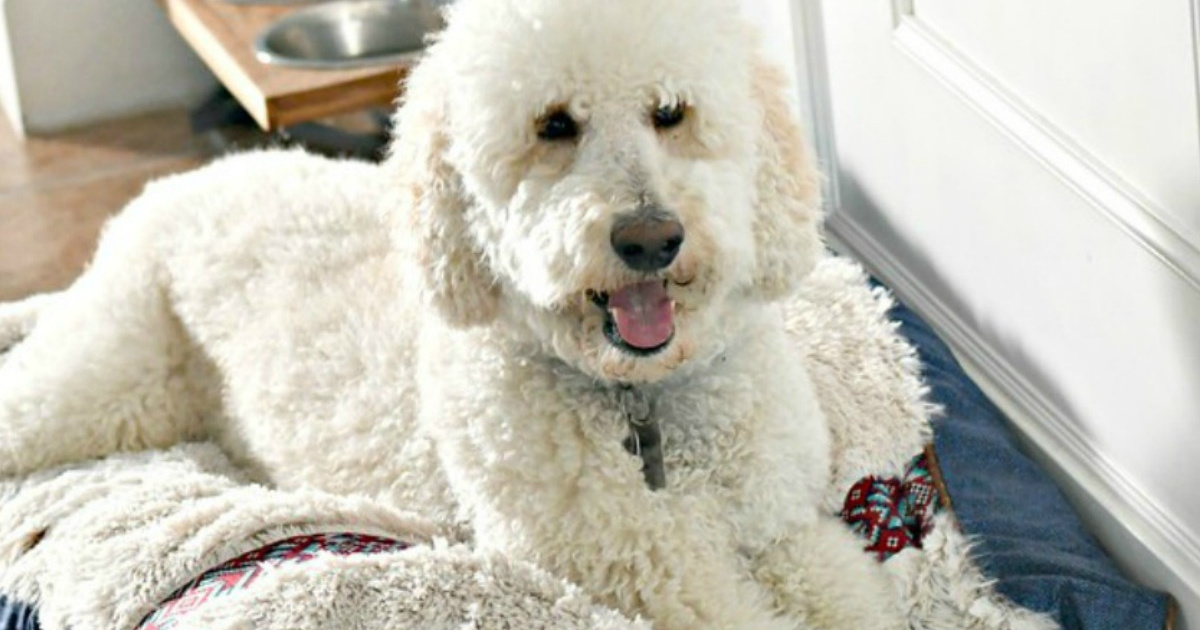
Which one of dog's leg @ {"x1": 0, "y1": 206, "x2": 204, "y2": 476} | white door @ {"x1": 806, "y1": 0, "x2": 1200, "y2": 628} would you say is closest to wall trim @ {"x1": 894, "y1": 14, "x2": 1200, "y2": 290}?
white door @ {"x1": 806, "y1": 0, "x2": 1200, "y2": 628}

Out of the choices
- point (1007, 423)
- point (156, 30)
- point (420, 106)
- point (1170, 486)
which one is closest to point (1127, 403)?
point (1170, 486)

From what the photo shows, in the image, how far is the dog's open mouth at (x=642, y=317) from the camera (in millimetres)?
1812

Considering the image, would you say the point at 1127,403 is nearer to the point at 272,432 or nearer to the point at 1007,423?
the point at 1007,423

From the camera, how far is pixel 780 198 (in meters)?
1.93

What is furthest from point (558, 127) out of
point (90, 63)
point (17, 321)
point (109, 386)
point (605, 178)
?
point (90, 63)

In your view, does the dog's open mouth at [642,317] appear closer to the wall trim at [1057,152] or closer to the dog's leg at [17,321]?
the wall trim at [1057,152]

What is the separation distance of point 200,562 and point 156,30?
2.28m

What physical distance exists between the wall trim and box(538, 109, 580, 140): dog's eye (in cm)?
65

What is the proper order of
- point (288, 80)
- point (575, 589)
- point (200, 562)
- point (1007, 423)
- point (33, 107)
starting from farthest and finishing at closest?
point (33, 107), point (288, 80), point (1007, 423), point (200, 562), point (575, 589)

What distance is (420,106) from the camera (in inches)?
76.4

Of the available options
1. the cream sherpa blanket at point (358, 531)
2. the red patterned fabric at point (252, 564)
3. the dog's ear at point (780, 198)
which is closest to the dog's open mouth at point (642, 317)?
the dog's ear at point (780, 198)

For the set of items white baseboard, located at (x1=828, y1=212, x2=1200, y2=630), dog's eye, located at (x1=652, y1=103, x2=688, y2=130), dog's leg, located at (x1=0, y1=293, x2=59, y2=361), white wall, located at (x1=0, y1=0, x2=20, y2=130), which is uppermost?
dog's eye, located at (x1=652, y1=103, x2=688, y2=130)

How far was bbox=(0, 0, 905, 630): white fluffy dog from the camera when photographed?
5.90 feet

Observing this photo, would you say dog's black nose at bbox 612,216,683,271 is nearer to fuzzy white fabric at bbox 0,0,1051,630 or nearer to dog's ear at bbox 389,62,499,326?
fuzzy white fabric at bbox 0,0,1051,630
